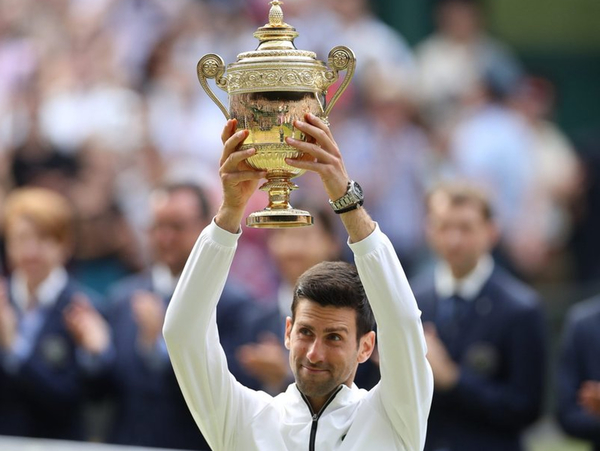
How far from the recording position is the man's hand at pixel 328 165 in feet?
15.6

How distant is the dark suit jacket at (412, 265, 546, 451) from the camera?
24.8 ft

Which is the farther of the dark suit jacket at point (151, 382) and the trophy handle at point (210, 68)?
the dark suit jacket at point (151, 382)

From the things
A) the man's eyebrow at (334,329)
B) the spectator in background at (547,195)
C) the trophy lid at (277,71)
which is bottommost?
the man's eyebrow at (334,329)

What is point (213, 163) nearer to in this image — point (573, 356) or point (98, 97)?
point (98, 97)

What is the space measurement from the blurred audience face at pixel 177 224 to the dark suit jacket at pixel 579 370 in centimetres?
203

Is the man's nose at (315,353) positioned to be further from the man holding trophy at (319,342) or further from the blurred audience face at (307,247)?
the blurred audience face at (307,247)

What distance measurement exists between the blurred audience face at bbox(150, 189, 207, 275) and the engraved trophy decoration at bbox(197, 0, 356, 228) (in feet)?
10.8

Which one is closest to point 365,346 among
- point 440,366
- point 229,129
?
point 229,129

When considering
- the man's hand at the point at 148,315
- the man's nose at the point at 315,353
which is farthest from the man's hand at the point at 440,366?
the man's nose at the point at 315,353

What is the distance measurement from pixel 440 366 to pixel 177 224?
1.64m

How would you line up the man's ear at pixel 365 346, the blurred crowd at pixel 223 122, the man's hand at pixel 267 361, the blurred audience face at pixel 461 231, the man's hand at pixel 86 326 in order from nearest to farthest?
the man's ear at pixel 365 346 → the blurred audience face at pixel 461 231 → the man's hand at pixel 267 361 → the man's hand at pixel 86 326 → the blurred crowd at pixel 223 122

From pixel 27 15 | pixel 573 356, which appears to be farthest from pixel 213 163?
pixel 573 356

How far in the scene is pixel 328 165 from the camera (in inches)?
188

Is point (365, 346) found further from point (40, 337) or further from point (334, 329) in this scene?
point (40, 337)
